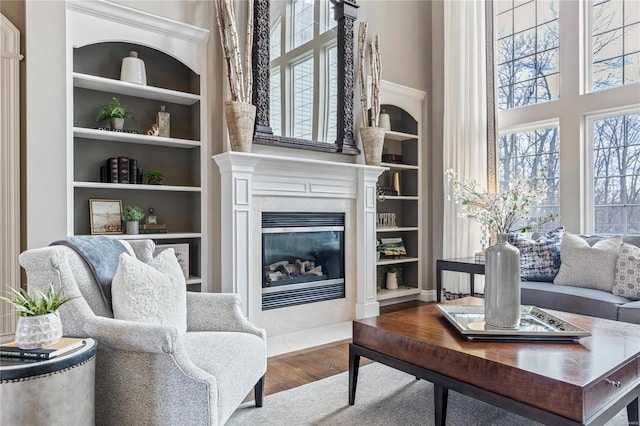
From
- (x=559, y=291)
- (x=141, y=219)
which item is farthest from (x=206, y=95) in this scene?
(x=559, y=291)

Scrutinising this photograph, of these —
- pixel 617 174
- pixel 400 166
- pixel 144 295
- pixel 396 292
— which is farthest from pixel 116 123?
pixel 617 174

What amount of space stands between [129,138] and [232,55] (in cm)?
103

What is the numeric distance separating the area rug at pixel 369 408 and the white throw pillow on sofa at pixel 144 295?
0.66 m

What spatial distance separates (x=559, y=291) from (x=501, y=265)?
1.53 m

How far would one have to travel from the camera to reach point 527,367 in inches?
61.9

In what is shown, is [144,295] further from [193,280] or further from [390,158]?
[390,158]

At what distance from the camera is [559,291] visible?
10.3ft

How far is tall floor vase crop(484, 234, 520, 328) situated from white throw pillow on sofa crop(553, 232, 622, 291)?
1.65 m

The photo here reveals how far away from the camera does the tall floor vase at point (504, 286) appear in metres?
1.99

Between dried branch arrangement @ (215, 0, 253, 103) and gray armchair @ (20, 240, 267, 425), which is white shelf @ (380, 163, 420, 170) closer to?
dried branch arrangement @ (215, 0, 253, 103)

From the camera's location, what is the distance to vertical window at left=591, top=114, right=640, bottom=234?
3.76m

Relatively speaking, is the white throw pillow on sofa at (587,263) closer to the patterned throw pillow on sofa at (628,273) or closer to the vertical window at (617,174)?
the patterned throw pillow on sofa at (628,273)

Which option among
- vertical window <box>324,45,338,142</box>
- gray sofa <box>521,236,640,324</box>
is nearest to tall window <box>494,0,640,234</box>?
gray sofa <box>521,236,640,324</box>

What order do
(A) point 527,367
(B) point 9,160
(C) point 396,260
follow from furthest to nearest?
(C) point 396,260, (B) point 9,160, (A) point 527,367
